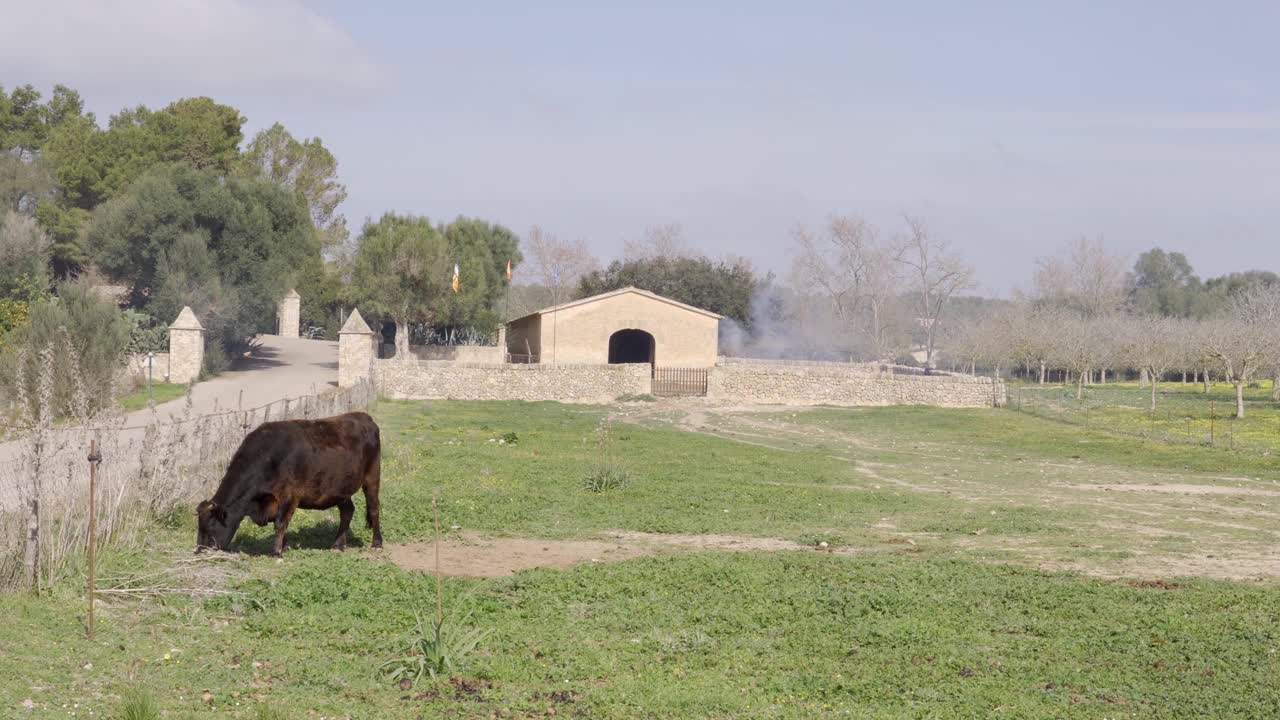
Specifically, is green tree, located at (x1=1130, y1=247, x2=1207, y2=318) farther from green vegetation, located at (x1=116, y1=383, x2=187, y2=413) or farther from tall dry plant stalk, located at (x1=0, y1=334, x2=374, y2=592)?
tall dry plant stalk, located at (x1=0, y1=334, x2=374, y2=592)

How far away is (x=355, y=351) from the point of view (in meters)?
48.2

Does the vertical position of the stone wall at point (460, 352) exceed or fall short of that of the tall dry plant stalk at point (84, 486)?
it exceeds it

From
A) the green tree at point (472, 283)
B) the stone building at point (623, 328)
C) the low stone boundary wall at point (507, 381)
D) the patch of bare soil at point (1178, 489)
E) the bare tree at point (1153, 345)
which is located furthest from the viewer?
the bare tree at point (1153, 345)

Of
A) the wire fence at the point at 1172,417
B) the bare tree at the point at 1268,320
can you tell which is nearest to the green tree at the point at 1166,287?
the bare tree at the point at 1268,320

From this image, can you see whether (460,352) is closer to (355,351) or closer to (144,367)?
(355,351)

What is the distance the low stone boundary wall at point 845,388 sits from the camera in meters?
52.7

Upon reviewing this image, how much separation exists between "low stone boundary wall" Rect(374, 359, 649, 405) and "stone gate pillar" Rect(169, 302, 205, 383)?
7.12 m

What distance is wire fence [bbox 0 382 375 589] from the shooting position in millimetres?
10539

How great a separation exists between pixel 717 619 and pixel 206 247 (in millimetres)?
50232

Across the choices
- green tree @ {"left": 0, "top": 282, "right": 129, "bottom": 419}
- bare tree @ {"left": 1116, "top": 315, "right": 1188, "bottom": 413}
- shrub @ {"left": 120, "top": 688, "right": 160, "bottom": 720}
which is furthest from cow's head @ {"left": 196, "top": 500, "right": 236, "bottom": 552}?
bare tree @ {"left": 1116, "top": 315, "right": 1188, "bottom": 413}

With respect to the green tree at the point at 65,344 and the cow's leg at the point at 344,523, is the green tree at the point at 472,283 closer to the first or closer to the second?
the green tree at the point at 65,344

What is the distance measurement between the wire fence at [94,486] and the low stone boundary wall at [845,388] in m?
37.7

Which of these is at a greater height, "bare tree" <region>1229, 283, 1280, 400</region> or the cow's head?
"bare tree" <region>1229, 283, 1280, 400</region>

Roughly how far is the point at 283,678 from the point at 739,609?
4.10 metres
